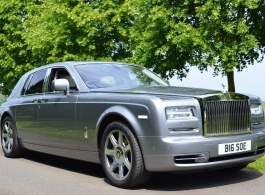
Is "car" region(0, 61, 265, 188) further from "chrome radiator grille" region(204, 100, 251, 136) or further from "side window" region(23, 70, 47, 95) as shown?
"side window" region(23, 70, 47, 95)

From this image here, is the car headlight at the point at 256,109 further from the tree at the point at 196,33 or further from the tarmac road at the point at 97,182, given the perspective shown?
the tree at the point at 196,33

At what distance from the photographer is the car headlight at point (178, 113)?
628cm

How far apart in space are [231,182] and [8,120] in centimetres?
485

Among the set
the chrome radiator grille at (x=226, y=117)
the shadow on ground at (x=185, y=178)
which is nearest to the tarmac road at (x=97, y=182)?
the shadow on ground at (x=185, y=178)

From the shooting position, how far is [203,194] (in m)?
6.21

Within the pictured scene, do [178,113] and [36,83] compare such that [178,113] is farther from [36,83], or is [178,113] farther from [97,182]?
[36,83]

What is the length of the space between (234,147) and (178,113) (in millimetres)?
869

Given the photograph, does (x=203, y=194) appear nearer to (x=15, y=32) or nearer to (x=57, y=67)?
(x=57, y=67)

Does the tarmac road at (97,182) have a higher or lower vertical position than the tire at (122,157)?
lower

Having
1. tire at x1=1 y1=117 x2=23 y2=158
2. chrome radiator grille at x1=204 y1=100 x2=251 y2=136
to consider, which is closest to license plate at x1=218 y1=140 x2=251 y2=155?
chrome radiator grille at x1=204 y1=100 x2=251 y2=136

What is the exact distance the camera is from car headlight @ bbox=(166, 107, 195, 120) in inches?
247

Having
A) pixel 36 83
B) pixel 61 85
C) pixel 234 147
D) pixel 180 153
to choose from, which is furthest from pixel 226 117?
pixel 36 83

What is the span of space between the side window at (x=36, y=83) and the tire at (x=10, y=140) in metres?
0.77

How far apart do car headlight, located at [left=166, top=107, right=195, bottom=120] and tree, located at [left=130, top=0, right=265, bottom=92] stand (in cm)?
2113
